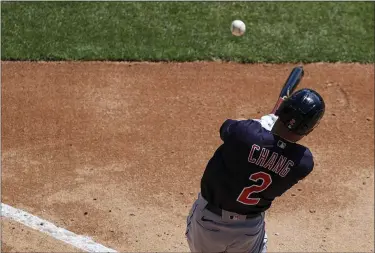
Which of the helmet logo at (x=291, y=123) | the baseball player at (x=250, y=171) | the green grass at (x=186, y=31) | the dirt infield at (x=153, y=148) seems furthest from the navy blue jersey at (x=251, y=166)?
the green grass at (x=186, y=31)

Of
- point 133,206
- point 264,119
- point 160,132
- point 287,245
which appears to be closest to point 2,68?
point 160,132

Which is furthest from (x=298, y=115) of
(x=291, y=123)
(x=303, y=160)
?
(x=303, y=160)

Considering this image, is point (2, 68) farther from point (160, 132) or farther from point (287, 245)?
point (287, 245)

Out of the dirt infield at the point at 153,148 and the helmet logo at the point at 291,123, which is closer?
the helmet logo at the point at 291,123

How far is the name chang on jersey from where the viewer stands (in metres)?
5.19

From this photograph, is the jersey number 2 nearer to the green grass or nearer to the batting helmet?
the batting helmet

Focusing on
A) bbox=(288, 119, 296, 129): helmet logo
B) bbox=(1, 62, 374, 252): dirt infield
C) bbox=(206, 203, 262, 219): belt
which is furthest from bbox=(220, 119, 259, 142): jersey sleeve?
bbox=(1, 62, 374, 252): dirt infield

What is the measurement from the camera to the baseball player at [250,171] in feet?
17.0

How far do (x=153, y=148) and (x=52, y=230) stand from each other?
197cm

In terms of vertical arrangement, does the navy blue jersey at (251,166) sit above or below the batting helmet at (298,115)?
below

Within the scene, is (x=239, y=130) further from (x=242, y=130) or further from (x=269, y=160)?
(x=269, y=160)

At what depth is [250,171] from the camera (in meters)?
5.28

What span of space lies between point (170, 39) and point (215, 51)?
80 centimetres

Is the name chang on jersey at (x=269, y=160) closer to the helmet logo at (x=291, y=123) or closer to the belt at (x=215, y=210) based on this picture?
the helmet logo at (x=291, y=123)
